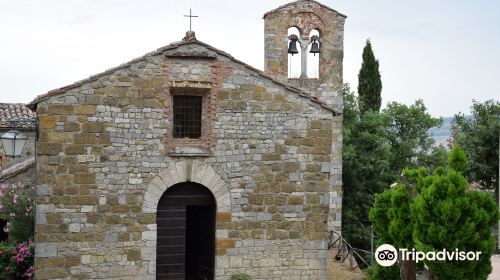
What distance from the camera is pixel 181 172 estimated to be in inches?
474

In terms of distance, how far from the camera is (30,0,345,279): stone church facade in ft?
37.2

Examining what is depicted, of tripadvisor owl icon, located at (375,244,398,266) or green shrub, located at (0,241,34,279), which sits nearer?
tripadvisor owl icon, located at (375,244,398,266)

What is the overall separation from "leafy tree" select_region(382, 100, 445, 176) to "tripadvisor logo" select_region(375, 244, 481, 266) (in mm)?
13365

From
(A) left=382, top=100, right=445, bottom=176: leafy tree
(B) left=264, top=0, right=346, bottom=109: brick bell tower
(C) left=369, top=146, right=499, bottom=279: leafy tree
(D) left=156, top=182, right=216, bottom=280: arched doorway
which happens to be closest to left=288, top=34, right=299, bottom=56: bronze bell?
(B) left=264, top=0, right=346, bottom=109: brick bell tower

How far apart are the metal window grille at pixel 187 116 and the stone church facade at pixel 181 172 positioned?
21 mm

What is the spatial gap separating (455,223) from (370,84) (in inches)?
687

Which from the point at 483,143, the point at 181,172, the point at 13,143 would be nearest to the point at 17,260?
the point at 13,143

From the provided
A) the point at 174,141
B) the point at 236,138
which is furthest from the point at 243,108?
the point at 174,141

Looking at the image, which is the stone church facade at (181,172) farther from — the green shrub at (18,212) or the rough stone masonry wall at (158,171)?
the green shrub at (18,212)

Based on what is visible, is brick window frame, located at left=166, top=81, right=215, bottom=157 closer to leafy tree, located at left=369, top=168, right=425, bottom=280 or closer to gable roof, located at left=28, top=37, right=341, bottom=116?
gable roof, located at left=28, top=37, right=341, bottom=116

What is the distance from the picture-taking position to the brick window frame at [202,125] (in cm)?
1195

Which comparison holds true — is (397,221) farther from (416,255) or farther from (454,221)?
(454,221)

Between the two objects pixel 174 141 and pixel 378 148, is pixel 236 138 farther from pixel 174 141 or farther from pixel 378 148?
pixel 378 148

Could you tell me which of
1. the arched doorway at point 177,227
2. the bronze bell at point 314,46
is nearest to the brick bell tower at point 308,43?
the bronze bell at point 314,46
